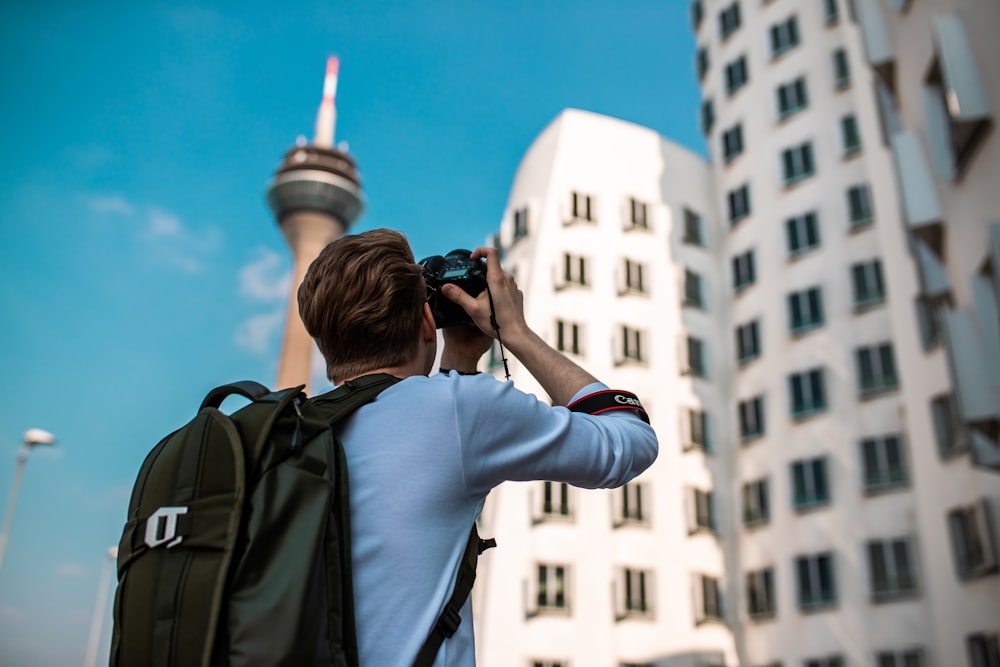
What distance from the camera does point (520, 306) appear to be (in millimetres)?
2652

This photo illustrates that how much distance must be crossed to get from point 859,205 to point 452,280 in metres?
30.0

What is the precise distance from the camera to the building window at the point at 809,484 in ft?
91.9

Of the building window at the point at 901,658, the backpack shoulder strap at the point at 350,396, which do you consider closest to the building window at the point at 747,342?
the building window at the point at 901,658

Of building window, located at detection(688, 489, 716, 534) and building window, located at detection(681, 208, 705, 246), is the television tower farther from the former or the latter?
building window, located at detection(688, 489, 716, 534)

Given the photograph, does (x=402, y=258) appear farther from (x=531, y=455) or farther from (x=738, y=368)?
(x=738, y=368)

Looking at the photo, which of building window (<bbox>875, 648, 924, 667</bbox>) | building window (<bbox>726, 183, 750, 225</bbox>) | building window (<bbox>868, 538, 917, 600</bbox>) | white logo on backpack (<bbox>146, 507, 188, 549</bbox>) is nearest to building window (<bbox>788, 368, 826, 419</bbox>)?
building window (<bbox>868, 538, 917, 600</bbox>)

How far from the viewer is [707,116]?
3766 centimetres

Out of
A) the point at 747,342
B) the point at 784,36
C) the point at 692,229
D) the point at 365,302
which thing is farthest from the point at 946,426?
the point at 365,302

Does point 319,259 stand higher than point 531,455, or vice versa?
point 319,259

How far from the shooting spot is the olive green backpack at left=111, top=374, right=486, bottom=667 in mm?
1737

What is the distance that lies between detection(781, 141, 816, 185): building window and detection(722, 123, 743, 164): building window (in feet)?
8.14

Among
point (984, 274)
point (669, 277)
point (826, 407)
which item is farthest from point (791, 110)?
point (984, 274)

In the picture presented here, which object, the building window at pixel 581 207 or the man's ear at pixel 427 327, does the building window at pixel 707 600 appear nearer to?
the building window at pixel 581 207

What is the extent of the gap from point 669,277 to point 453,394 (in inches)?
1316
